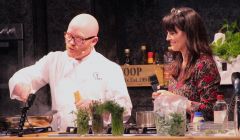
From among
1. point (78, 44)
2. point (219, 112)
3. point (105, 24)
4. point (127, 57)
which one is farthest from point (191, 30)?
point (127, 57)

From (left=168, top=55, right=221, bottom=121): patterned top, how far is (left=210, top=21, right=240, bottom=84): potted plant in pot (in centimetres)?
121

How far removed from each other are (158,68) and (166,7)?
0.63 meters

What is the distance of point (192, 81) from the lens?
10.8ft

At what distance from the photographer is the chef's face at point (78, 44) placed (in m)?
4.25

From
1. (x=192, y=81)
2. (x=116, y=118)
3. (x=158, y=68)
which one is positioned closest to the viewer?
(x=116, y=118)

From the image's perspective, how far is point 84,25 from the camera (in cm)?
429

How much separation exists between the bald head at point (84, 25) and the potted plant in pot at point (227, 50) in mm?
1007

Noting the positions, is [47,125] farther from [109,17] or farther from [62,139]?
[109,17]

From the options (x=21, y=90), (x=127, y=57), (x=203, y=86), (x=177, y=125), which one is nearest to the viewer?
(x=177, y=125)

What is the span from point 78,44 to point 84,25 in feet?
0.54

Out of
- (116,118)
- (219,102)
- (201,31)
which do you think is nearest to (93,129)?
(116,118)

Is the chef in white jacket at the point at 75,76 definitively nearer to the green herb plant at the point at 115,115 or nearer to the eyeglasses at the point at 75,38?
the eyeglasses at the point at 75,38

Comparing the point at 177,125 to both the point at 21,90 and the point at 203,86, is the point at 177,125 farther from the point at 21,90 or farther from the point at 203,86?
the point at 21,90

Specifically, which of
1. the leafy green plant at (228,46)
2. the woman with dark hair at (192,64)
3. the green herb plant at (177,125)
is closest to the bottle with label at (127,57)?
the leafy green plant at (228,46)
